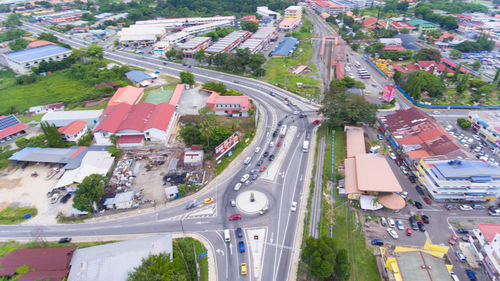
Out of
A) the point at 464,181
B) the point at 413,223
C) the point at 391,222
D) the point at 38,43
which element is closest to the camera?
the point at 413,223

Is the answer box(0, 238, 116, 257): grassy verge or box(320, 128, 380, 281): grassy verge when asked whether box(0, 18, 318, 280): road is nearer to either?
box(0, 238, 116, 257): grassy verge

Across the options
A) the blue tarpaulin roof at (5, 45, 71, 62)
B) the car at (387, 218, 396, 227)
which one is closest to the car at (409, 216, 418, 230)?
the car at (387, 218, 396, 227)

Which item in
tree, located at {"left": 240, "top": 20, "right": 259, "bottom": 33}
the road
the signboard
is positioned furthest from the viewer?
tree, located at {"left": 240, "top": 20, "right": 259, "bottom": 33}

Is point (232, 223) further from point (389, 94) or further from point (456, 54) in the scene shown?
point (456, 54)

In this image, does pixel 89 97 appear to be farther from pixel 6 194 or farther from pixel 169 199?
pixel 169 199

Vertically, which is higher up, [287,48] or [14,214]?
[287,48]

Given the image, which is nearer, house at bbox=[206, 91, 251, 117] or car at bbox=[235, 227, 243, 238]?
car at bbox=[235, 227, 243, 238]

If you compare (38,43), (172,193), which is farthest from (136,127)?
(38,43)

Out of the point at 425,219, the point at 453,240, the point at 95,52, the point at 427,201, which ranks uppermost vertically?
the point at 95,52
